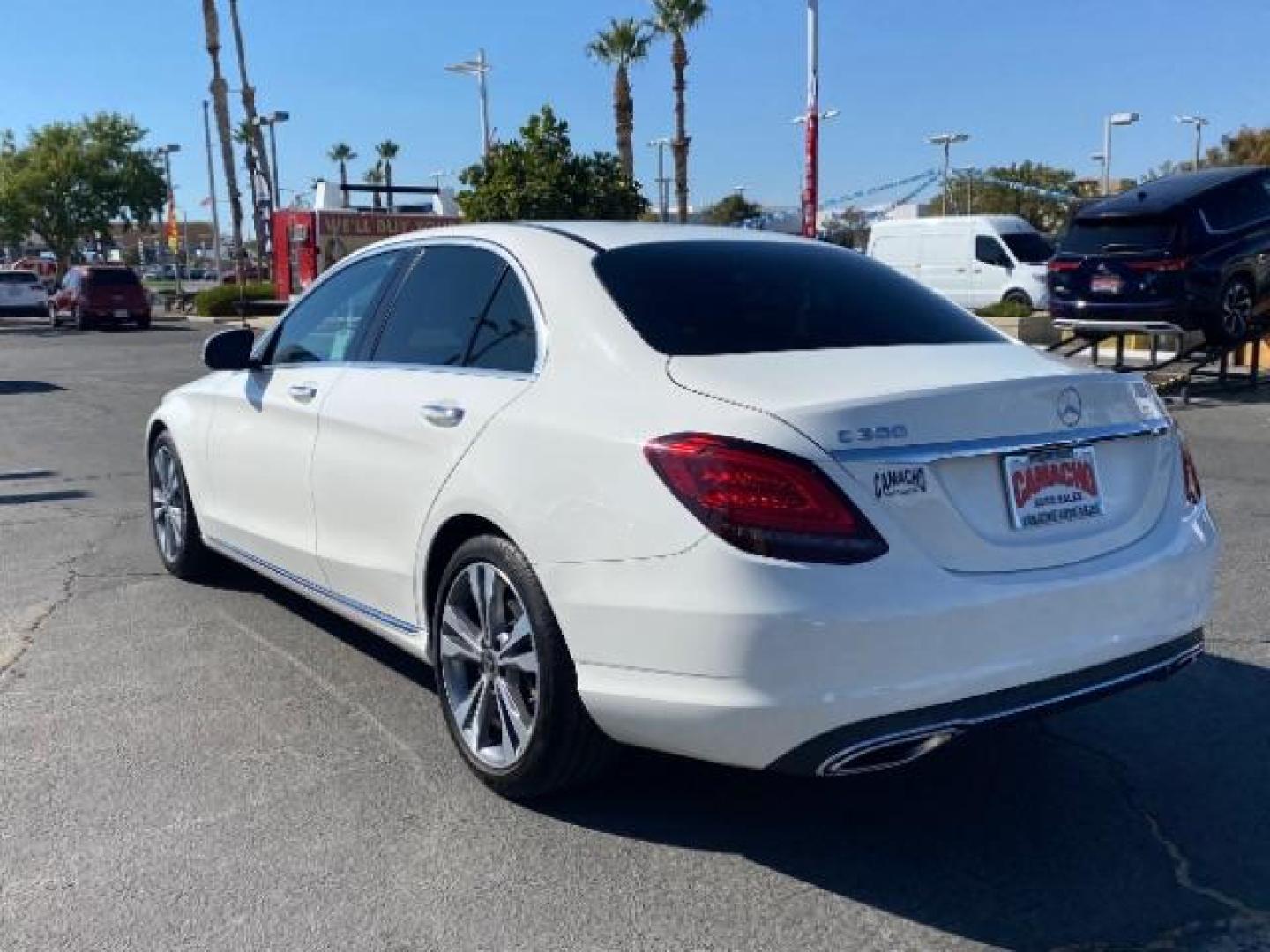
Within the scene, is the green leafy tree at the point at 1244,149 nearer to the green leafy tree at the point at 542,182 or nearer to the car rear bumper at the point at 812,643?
the green leafy tree at the point at 542,182

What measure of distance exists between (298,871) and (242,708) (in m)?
1.30

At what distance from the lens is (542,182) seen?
80.0 ft

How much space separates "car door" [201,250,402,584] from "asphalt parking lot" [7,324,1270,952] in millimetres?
487

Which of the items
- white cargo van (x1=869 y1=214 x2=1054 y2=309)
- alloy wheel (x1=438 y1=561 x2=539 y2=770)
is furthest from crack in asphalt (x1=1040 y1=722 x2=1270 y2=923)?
white cargo van (x1=869 y1=214 x2=1054 y2=309)

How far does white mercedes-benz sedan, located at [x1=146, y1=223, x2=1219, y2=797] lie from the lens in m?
2.88

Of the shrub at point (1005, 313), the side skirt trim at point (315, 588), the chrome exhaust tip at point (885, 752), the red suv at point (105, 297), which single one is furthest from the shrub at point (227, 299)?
the chrome exhaust tip at point (885, 752)

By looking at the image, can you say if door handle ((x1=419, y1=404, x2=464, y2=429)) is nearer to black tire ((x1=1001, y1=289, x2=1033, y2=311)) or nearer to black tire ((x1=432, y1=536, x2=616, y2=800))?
black tire ((x1=432, y1=536, x2=616, y2=800))

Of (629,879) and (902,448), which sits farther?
(629,879)

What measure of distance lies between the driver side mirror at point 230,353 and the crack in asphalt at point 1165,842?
3394 mm

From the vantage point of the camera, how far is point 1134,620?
10.6 ft

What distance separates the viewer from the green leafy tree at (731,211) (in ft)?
249

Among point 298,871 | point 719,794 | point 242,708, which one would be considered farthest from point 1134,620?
point 242,708

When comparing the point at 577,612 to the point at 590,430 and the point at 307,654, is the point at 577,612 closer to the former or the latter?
the point at 590,430

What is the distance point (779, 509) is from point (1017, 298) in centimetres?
2147
